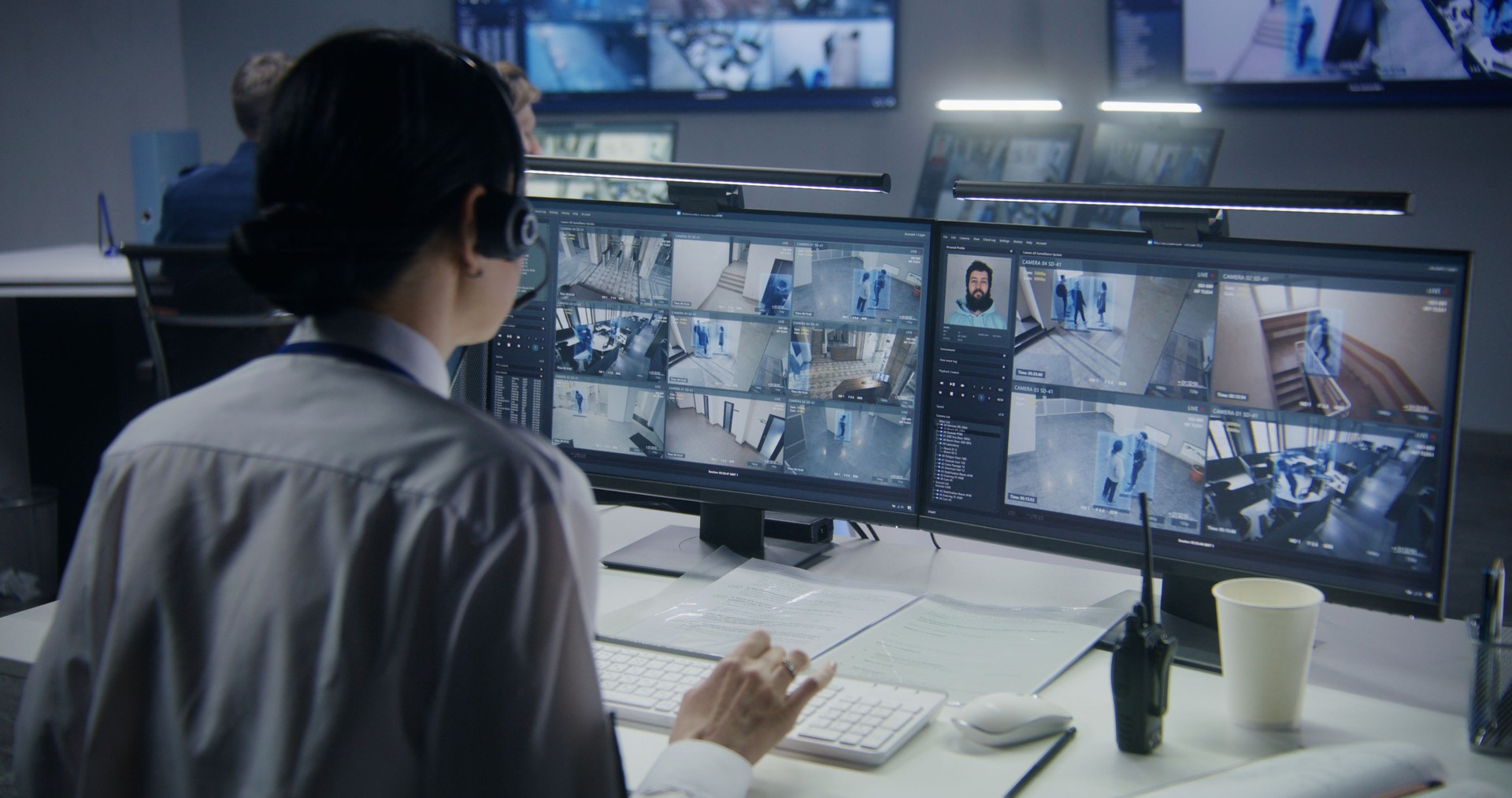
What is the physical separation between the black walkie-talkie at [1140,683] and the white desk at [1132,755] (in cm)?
2

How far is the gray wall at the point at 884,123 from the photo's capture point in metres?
3.94

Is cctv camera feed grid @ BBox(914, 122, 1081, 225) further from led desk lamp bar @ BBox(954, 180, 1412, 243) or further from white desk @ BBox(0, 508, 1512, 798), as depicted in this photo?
white desk @ BBox(0, 508, 1512, 798)

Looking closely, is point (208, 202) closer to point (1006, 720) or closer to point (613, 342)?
point (613, 342)

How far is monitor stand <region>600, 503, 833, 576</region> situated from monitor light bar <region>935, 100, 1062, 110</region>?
270 centimetres

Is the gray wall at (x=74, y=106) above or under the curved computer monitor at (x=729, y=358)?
above

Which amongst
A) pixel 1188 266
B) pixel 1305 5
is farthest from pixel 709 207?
pixel 1305 5

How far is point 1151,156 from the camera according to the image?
163 inches

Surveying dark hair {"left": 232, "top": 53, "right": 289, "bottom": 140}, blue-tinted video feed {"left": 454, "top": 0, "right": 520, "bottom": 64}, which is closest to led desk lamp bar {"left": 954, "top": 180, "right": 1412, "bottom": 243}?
dark hair {"left": 232, "top": 53, "right": 289, "bottom": 140}

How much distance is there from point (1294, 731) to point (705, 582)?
2.24ft

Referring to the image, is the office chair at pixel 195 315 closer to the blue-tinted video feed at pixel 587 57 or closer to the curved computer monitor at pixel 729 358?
the curved computer monitor at pixel 729 358

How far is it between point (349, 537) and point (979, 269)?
0.89 meters

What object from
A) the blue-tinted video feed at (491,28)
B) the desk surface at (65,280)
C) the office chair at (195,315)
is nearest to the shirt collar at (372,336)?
the office chair at (195,315)

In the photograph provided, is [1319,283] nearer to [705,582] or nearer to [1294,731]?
[1294,731]

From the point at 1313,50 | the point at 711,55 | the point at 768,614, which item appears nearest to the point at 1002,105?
the point at 1313,50
